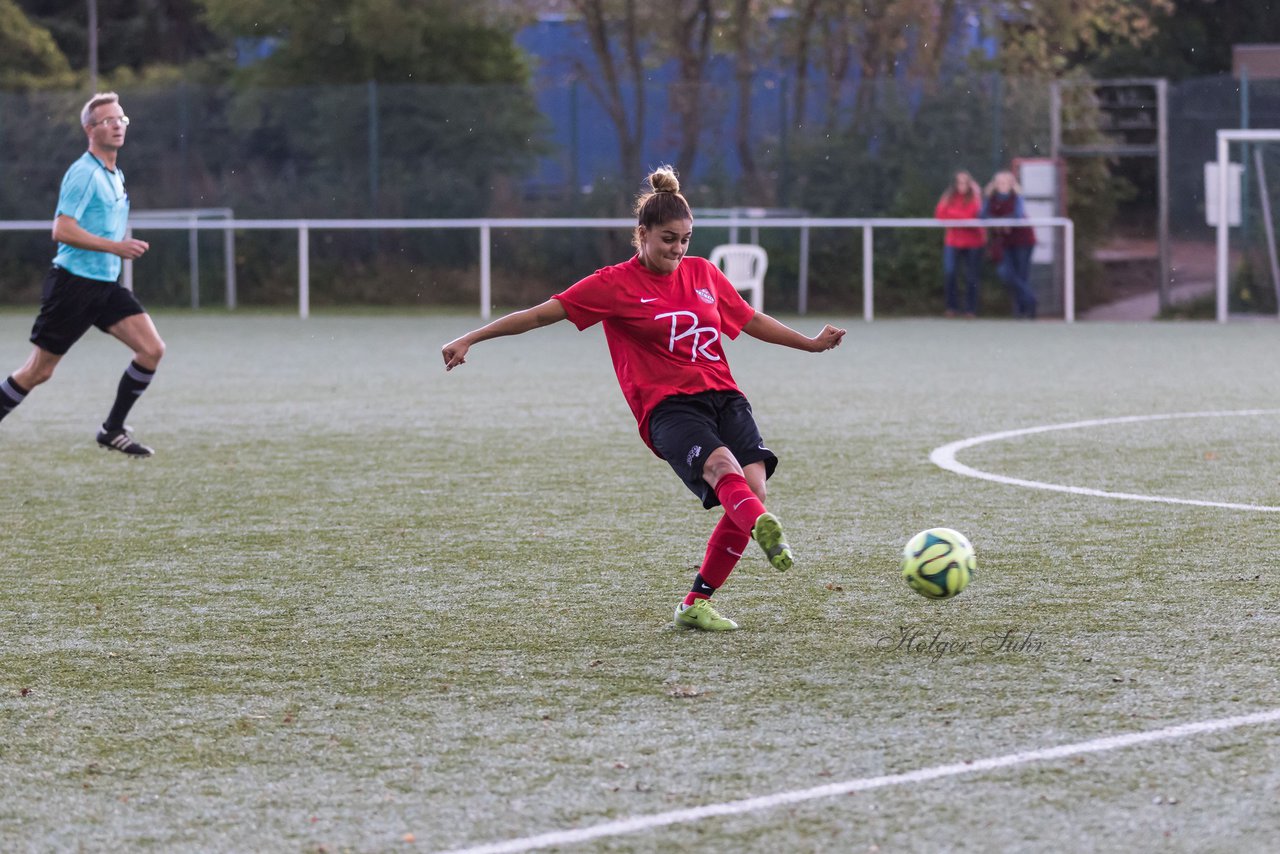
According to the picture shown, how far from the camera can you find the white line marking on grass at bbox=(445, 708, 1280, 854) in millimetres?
3541

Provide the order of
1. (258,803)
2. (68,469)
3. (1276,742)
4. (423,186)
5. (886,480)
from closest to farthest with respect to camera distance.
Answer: (258,803), (1276,742), (886,480), (68,469), (423,186)

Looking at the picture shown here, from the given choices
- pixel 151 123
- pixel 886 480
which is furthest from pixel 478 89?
pixel 886 480

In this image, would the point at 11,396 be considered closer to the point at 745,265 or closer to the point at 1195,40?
the point at 745,265

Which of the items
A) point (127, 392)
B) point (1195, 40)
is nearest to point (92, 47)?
point (1195, 40)

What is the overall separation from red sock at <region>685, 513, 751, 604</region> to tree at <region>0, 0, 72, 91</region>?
28965 millimetres

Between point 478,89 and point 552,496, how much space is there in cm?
1747

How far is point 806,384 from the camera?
13.8 m

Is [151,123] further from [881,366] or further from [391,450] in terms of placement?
[391,450]

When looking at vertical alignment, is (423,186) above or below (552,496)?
above

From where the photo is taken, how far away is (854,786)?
12.6 feet

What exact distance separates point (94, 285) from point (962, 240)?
13823 millimetres

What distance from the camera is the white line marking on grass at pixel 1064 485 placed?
777 centimetres

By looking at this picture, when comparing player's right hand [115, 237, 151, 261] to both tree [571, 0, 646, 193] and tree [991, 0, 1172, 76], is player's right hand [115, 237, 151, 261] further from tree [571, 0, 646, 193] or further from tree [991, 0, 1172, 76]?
tree [991, 0, 1172, 76]

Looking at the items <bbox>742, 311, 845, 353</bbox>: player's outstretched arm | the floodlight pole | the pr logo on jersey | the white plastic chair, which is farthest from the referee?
the floodlight pole
